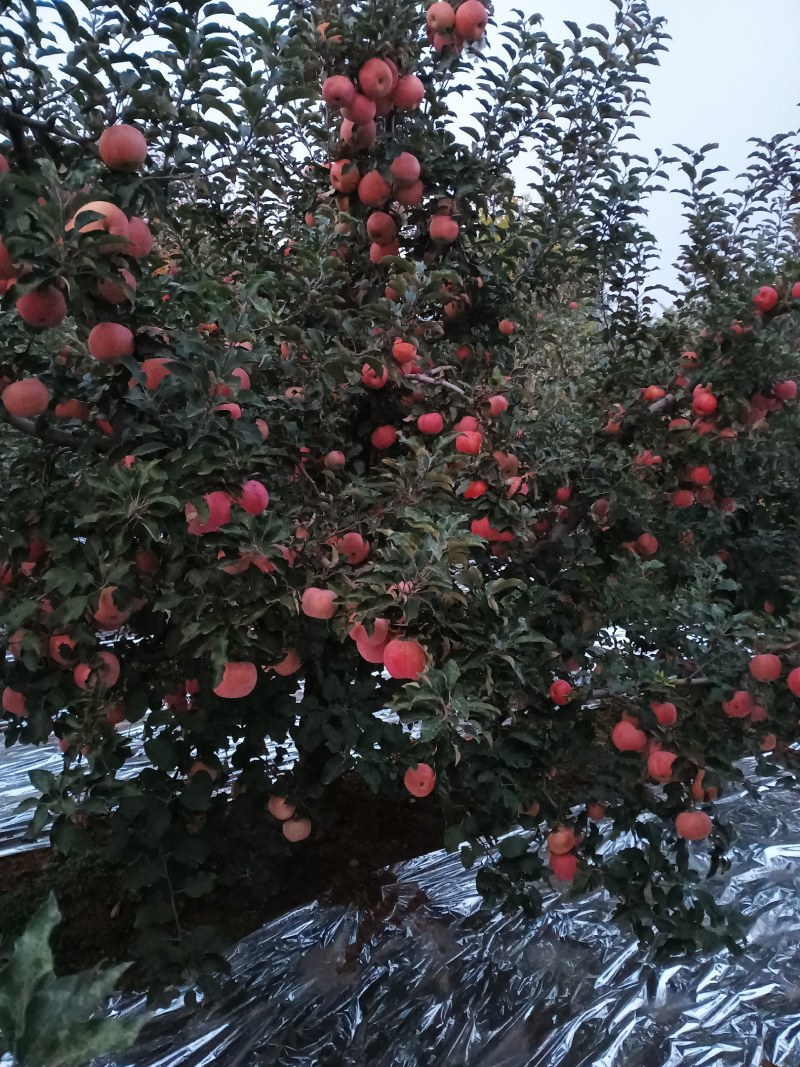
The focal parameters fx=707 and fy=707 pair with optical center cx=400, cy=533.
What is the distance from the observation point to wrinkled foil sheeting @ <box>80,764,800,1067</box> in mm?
1636

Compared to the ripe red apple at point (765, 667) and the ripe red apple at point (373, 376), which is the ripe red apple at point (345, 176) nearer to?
the ripe red apple at point (373, 376)

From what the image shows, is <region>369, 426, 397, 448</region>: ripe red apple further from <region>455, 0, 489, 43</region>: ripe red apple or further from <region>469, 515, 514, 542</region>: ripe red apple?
<region>455, 0, 489, 43</region>: ripe red apple

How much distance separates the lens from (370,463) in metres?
2.04

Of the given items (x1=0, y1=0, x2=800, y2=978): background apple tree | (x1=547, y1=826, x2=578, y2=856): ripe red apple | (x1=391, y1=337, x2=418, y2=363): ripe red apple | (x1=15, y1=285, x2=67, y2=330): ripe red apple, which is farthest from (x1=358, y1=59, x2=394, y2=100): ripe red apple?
(x1=547, y1=826, x2=578, y2=856): ripe red apple

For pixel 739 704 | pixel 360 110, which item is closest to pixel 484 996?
pixel 739 704

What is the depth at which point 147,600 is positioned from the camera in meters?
1.38

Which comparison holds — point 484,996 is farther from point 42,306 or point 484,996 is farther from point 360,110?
point 360,110

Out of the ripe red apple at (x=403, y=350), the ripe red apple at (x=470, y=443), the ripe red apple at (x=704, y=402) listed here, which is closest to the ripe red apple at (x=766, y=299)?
the ripe red apple at (x=704, y=402)

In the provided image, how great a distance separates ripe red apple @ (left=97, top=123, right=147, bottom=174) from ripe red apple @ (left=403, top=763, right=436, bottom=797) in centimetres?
121

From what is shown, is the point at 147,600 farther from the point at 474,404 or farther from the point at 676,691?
the point at 676,691

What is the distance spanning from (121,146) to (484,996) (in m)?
1.99

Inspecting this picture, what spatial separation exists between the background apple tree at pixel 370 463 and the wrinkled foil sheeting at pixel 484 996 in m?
0.24

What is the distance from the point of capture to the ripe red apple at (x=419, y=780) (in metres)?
1.47

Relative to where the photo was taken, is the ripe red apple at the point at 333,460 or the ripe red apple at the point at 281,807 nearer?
the ripe red apple at the point at 333,460
